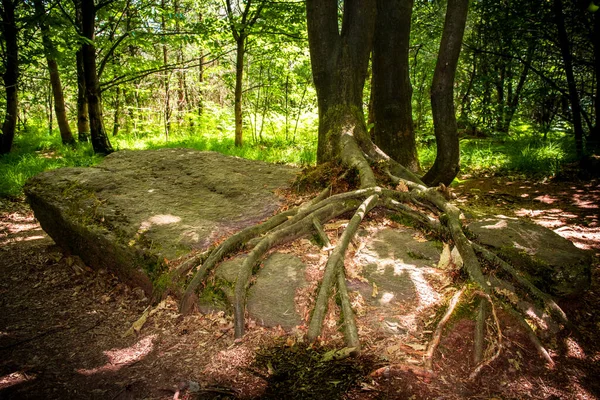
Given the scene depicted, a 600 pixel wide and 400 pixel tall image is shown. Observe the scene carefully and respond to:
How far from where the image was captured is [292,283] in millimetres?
2596

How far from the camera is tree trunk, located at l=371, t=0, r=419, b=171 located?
4883mm

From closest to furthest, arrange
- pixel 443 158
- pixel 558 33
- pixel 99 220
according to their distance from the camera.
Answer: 1. pixel 99 220
2. pixel 443 158
3. pixel 558 33

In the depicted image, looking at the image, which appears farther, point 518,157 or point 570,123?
Result: point 570,123

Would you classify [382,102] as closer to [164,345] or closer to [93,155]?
[164,345]

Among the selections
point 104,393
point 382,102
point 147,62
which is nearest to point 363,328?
point 104,393

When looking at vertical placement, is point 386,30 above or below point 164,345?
above

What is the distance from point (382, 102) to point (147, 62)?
32.5ft

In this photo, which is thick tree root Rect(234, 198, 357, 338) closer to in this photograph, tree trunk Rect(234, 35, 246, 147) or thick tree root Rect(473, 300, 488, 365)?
thick tree root Rect(473, 300, 488, 365)

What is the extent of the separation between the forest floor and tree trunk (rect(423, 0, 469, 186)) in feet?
6.51

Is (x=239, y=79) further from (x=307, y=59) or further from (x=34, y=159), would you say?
(x=34, y=159)

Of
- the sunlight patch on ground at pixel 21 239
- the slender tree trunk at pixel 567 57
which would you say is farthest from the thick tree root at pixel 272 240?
A: the slender tree trunk at pixel 567 57

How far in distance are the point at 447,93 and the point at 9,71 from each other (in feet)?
36.7

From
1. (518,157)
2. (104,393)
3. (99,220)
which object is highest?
(518,157)

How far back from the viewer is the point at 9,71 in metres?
8.91
